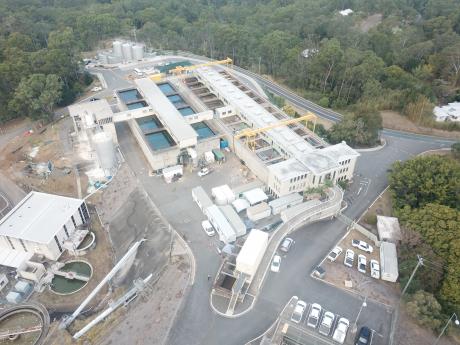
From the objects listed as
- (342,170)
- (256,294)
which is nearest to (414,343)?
(256,294)

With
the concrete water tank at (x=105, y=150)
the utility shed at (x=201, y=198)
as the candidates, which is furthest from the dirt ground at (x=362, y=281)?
the concrete water tank at (x=105, y=150)

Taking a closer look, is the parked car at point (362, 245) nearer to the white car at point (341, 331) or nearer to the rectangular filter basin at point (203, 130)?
the white car at point (341, 331)

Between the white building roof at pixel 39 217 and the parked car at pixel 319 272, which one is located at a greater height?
the parked car at pixel 319 272

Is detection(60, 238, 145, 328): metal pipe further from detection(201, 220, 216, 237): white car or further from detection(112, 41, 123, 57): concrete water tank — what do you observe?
detection(112, 41, 123, 57): concrete water tank

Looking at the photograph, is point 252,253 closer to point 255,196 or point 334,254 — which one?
point 334,254

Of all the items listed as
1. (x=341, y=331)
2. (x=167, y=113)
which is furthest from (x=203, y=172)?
(x=341, y=331)
